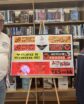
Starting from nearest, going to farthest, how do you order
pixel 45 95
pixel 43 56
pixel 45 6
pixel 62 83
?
pixel 43 56 → pixel 62 83 → pixel 45 95 → pixel 45 6

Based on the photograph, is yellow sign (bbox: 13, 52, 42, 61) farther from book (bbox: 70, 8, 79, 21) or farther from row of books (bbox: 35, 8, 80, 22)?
book (bbox: 70, 8, 79, 21)

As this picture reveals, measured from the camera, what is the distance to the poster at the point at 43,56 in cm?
339

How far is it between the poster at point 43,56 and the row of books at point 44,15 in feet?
2.65

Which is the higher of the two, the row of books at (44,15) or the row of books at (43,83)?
the row of books at (44,15)

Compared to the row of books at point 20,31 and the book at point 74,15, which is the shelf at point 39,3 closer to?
the book at point 74,15

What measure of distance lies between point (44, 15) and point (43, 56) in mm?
1054

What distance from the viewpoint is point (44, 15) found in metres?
4.24

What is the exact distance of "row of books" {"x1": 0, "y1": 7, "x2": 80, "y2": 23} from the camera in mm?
4223

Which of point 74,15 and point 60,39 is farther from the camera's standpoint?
point 74,15

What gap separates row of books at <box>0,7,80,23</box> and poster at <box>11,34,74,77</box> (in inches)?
31.8

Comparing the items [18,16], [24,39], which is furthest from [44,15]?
[24,39]

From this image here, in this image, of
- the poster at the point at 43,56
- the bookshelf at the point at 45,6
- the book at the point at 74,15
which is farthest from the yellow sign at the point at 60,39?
the book at the point at 74,15

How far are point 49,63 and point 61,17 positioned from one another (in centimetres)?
112

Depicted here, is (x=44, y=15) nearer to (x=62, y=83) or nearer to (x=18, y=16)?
(x=18, y=16)
